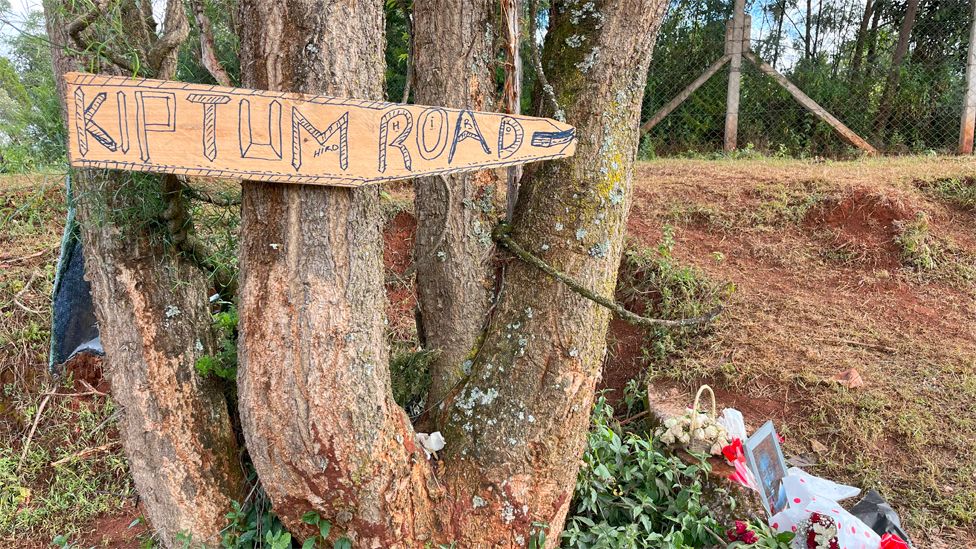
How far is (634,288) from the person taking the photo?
3.97m

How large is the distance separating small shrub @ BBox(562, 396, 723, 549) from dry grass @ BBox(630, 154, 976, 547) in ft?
2.99

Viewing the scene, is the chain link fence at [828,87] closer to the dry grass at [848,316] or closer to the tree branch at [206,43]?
the dry grass at [848,316]

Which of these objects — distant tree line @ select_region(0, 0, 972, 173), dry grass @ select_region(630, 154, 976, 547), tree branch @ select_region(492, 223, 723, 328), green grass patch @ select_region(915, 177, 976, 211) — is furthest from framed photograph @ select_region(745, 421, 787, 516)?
distant tree line @ select_region(0, 0, 972, 173)

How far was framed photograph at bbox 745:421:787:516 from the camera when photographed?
2398 millimetres

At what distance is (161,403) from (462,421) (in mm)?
887

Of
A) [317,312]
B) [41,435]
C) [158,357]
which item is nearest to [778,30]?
[317,312]

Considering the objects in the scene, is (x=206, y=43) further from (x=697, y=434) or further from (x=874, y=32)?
(x=874, y=32)

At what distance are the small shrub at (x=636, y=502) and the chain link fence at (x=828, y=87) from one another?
201 inches

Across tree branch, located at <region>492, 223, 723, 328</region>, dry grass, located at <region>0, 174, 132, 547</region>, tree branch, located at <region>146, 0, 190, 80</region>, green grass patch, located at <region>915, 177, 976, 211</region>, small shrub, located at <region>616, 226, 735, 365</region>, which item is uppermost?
tree branch, located at <region>146, 0, 190, 80</region>

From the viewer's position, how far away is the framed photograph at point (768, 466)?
94.4 inches

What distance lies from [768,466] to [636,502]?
567 millimetres

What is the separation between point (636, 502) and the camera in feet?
7.78

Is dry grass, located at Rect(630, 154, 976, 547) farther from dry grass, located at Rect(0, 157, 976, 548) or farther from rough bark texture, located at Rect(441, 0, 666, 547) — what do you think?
rough bark texture, located at Rect(441, 0, 666, 547)

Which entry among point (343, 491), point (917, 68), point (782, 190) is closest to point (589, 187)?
point (343, 491)
